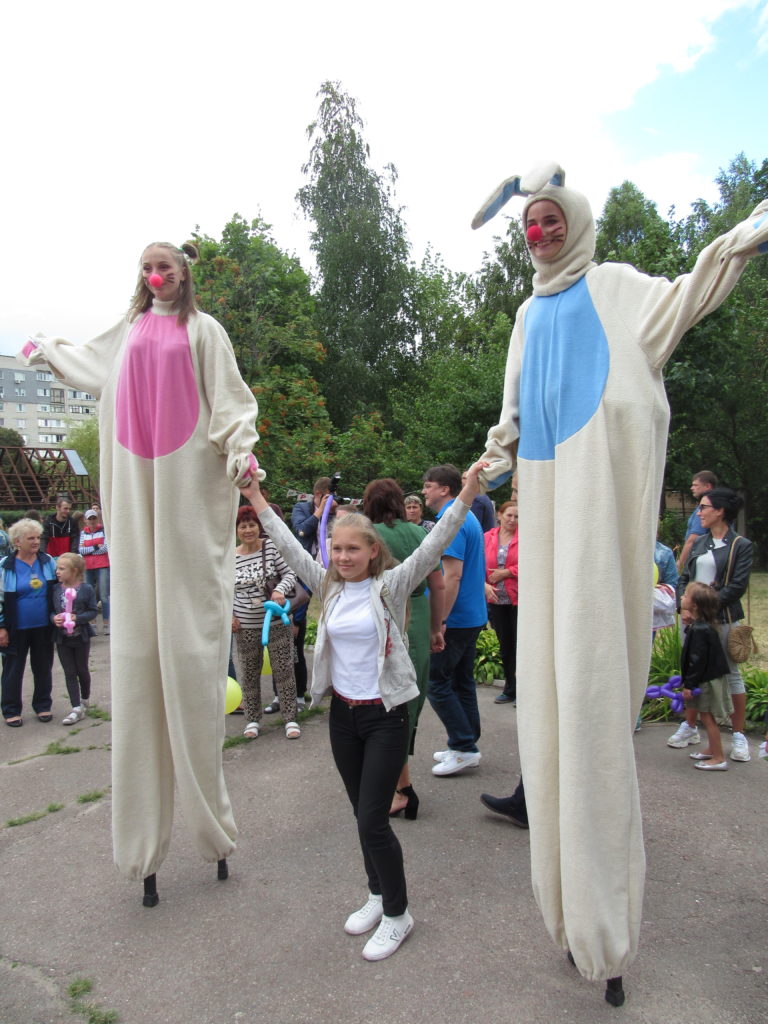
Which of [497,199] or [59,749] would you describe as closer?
[497,199]

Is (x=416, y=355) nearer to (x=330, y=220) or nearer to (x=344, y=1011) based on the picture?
(x=330, y=220)

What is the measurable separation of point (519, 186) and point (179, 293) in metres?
1.50

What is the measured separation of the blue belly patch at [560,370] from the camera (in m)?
2.37

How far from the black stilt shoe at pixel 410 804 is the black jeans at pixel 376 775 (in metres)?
0.98

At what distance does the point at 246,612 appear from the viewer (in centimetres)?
557

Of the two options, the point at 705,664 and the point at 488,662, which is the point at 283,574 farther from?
the point at 705,664

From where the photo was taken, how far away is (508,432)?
8.82 ft

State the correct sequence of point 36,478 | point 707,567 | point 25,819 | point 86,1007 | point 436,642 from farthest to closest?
point 36,478 < point 707,567 < point 436,642 < point 25,819 < point 86,1007

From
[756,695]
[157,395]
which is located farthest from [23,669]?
[756,695]

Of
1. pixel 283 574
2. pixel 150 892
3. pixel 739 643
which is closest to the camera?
pixel 150 892

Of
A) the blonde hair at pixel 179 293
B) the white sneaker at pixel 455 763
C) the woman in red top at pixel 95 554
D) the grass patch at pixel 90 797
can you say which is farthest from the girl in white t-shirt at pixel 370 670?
the woman in red top at pixel 95 554

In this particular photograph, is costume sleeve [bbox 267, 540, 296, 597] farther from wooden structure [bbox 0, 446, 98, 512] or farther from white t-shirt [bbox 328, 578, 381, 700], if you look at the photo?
wooden structure [bbox 0, 446, 98, 512]

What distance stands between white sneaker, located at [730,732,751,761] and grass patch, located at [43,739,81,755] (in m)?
4.52

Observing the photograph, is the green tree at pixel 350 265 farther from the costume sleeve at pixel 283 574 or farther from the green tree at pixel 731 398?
the costume sleeve at pixel 283 574
